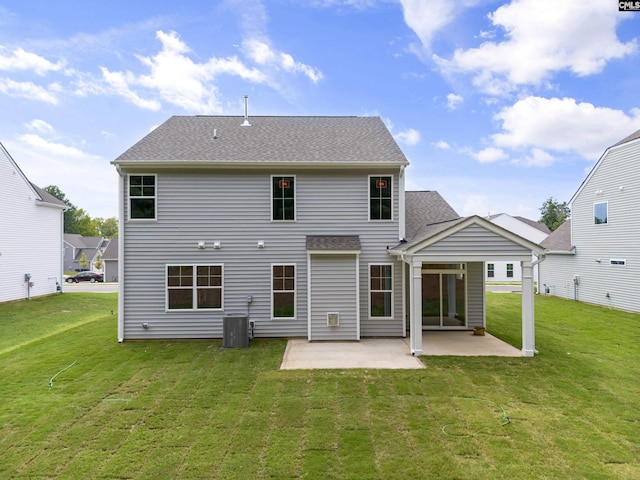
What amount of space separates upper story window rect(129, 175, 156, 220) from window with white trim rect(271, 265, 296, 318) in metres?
4.43

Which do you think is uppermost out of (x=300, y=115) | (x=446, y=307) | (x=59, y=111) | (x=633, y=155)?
(x=59, y=111)

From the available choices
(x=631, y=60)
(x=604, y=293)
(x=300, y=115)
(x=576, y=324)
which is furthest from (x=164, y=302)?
(x=631, y=60)

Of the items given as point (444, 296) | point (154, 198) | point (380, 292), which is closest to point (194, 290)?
point (154, 198)

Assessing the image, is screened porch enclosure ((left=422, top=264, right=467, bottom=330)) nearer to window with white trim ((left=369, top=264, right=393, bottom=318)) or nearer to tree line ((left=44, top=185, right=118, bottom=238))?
window with white trim ((left=369, top=264, right=393, bottom=318))

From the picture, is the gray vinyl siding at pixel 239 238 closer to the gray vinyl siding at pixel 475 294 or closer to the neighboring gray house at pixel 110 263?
the gray vinyl siding at pixel 475 294

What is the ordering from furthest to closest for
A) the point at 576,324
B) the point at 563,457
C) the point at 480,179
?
the point at 480,179 < the point at 576,324 < the point at 563,457

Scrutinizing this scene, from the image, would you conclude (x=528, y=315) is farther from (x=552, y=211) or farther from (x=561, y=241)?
(x=552, y=211)

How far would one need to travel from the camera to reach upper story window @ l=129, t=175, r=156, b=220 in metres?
10.6

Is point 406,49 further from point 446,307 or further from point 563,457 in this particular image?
point 563,457

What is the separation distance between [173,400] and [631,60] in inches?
876

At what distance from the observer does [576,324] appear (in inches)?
506

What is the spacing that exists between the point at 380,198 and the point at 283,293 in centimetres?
451

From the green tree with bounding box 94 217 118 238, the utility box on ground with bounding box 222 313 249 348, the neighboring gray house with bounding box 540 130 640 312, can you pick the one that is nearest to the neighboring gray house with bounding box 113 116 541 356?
the utility box on ground with bounding box 222 313 249 348

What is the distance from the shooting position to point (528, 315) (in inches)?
350
